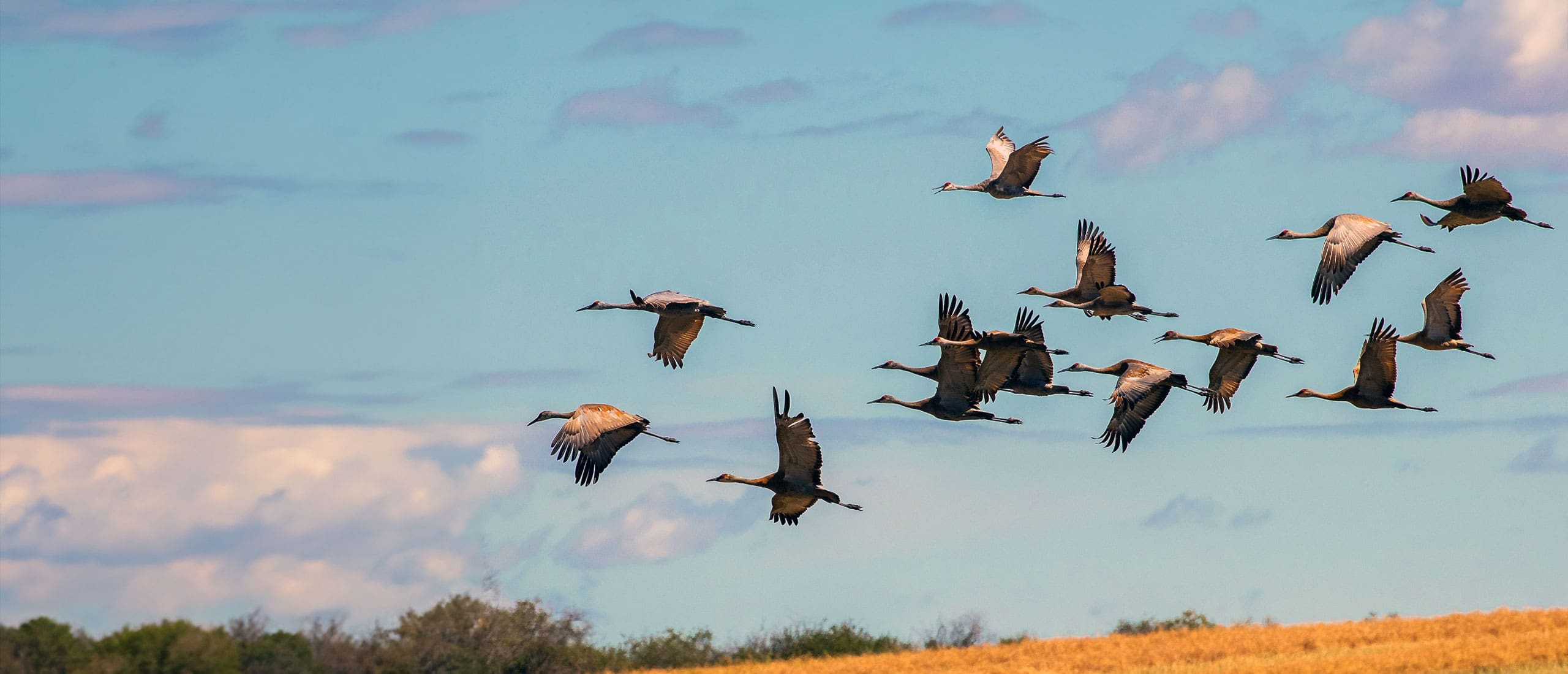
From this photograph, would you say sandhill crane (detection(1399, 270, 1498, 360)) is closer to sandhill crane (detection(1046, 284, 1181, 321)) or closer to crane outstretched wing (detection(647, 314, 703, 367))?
sandhill crane (detection(1046, 284, 1181, 321))

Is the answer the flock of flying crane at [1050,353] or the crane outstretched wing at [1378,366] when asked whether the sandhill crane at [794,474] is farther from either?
the crane outstretched wing at [1378,366]

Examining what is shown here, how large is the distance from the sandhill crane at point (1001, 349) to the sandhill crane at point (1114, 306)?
161cm

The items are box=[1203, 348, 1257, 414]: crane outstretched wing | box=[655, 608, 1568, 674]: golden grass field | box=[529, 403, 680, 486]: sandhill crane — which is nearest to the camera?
box=[529, 403, 680, 486]: sandhill crane

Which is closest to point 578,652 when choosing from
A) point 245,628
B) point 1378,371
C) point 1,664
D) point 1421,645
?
point 245,628

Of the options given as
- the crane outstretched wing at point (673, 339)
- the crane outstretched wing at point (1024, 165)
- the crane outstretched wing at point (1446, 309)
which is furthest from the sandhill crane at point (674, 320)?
the crane outstretched wing at point (1446, 309)

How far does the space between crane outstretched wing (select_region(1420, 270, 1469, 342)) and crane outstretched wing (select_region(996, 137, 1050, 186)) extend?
617cm

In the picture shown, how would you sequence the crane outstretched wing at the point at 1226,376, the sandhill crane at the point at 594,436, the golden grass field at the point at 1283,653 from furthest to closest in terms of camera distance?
the golden grass field at the point at 1283,653 → the crane outstretched wing at the point at 1226,376 → the sandhill crane at the point at 594,436

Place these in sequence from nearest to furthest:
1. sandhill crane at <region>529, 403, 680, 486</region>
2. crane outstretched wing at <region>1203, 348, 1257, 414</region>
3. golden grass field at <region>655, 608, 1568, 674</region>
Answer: sandhill crane at <region>529, 403, 680, 486</region>
crane outstretched wing at <region>1203, 348, 1257, 414</region>
golden grass field at <region>655, 608, 1568, 674</region>

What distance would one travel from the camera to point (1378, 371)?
2777cm

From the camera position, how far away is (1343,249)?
25766 millimetres

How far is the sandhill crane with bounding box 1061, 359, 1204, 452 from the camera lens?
90.1ft

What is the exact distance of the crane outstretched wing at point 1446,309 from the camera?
92.3 ft

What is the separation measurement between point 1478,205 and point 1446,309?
5.99ft

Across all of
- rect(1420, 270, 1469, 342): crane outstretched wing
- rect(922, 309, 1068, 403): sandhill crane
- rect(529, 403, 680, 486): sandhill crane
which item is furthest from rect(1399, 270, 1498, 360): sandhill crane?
rect(529, 403, 680, 486): sandhill crane
